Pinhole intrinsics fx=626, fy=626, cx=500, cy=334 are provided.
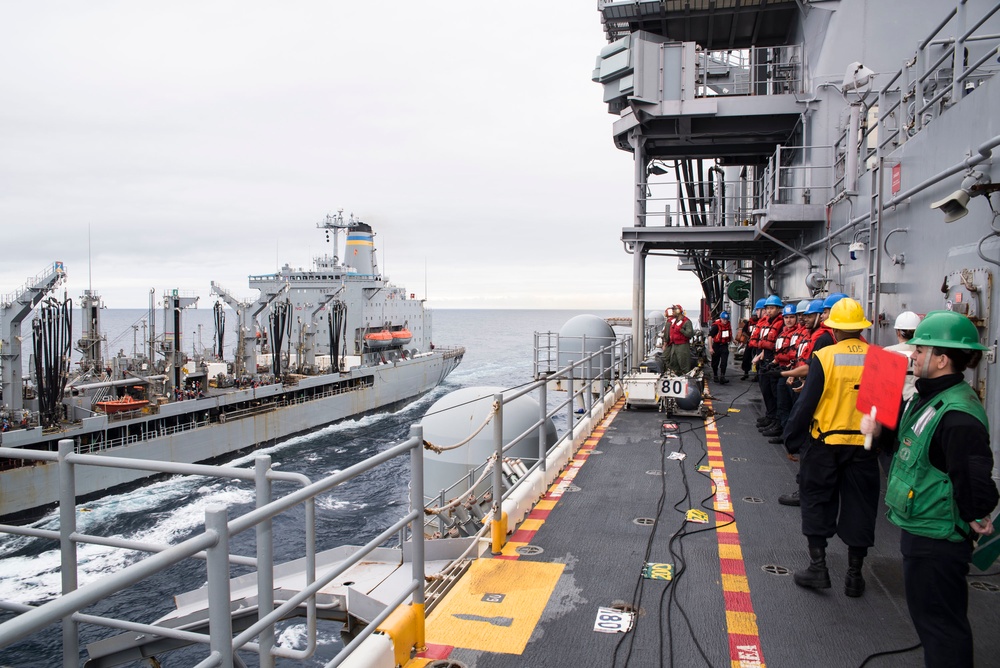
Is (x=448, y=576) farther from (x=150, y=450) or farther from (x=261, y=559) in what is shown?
(x=150, y=450)

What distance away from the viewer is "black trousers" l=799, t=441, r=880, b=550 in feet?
12.8

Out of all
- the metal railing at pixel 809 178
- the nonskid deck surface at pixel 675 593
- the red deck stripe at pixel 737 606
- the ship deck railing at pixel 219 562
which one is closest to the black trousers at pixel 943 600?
the nonskid deck surface at pixel 675 593

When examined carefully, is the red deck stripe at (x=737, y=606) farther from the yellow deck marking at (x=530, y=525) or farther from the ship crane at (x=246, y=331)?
the ship crane at (x=246, y=331)

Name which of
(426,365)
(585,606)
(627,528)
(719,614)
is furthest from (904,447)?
(426,365)

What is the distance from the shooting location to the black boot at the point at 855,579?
12.8 feet

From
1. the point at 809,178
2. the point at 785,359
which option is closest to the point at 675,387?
the point at 785,359

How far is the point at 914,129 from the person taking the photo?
6.81 m

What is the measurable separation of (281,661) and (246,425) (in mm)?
17599

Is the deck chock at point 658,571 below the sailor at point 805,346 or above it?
below

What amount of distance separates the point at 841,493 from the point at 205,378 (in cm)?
2596

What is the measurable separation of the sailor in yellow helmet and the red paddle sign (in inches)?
23.2

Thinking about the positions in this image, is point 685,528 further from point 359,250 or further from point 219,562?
point 359,250

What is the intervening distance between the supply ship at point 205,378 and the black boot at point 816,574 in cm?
881

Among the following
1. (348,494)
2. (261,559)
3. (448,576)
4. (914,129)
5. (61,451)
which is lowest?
(348,494)
